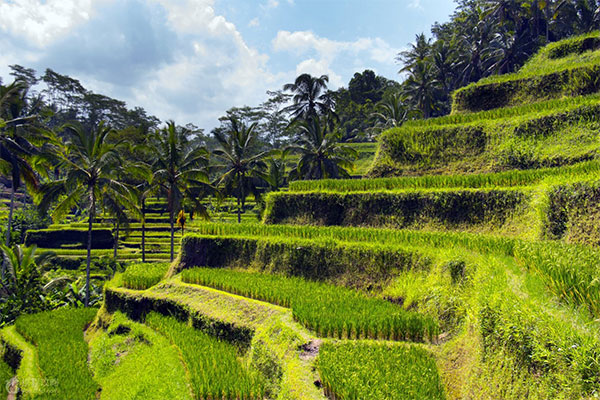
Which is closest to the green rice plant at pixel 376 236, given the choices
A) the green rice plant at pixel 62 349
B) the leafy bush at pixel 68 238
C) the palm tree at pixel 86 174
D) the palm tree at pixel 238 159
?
the green rice plant at pixel 62 349

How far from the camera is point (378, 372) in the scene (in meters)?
4.88

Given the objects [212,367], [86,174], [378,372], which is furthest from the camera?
[86,174]

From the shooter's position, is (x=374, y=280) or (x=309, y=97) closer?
(x=374, y=280)

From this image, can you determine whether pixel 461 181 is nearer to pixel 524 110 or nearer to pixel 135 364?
pixel 524 110

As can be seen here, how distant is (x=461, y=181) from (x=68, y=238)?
35010mm

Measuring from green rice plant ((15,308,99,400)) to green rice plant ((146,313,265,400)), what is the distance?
86.1 inches

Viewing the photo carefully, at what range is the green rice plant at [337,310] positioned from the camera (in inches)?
252

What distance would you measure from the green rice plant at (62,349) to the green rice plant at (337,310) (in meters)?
4.07

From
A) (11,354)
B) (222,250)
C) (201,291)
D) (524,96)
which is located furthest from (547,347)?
(11,354)

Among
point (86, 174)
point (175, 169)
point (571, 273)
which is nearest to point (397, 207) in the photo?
point (571, 273)

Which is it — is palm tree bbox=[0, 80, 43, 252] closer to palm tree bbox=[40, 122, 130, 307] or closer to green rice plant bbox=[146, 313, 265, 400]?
palm tree bbox=[40, 122, 130, 307]

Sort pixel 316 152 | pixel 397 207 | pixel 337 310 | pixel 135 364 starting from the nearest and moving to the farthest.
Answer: pixel 337 310
pixel 135 364
pixel 397 207
pixel 316 152

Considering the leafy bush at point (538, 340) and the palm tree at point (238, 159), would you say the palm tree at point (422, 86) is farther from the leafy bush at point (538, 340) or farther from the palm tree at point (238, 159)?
the leafy bush at point (538, 340)

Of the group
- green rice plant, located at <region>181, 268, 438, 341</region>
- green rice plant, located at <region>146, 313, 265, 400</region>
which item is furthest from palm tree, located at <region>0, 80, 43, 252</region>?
green rice plant, located at <region>181, 268, 438, 341</region>
